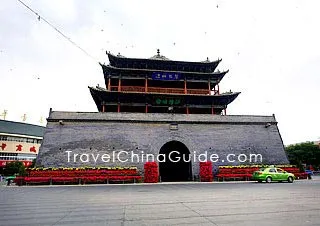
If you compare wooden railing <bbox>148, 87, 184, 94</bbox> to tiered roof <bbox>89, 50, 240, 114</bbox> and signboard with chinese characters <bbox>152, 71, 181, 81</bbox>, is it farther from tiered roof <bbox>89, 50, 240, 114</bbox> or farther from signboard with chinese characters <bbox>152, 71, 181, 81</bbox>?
signboard with chinese characters <bbox>152, 71, 181, 81</bbox>

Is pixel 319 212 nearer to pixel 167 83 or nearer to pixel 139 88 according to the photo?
pixel 139 88

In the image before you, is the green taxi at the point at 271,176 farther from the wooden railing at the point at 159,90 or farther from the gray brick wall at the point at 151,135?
the wooden railing at the point at 159,90

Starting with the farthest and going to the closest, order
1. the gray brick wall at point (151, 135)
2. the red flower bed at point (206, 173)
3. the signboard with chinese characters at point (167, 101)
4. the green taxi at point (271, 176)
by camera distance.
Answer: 1. the signboard with chinese characters at point (167, 101)
2. the gray brick wall at point (151, 135)
3. the red flower bed at point (206, 173)
4. the green taxi at point (271, 176)

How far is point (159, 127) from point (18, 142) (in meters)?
37.9

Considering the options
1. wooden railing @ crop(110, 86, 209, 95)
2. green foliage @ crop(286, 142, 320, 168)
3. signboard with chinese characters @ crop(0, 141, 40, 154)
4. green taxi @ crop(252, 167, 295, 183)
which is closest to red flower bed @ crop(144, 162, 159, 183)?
green taxi @ crop(252, 167, 295, 183)

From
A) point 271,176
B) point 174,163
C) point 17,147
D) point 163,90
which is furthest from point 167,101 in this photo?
point 17,147

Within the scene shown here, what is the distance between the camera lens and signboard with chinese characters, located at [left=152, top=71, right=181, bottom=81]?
27.3 m

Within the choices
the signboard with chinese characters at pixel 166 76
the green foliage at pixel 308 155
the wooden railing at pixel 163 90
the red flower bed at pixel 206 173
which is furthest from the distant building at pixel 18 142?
the green foliage at pixel 308 155

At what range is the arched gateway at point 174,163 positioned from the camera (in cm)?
2470

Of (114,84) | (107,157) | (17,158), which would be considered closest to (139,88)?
(114,84)

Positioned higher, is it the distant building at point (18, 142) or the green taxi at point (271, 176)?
the distant building at point (18, 142)

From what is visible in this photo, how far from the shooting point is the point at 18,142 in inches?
1960

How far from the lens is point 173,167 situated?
25.5 metres

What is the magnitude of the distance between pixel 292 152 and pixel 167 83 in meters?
33.7
